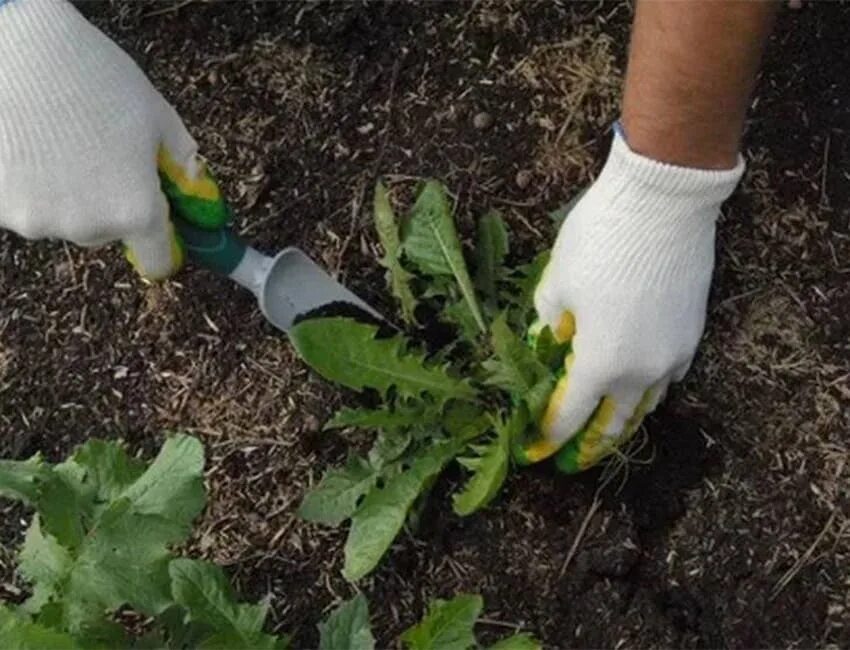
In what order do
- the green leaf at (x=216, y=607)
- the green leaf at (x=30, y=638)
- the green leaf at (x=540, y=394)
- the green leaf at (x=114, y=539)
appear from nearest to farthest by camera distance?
1. the green leaf at (x=30, y=638)
2. the green leaf at (x=114, y=539)
3. the green leaf at (x=216, y=607)
4. the green leaf at (x=540, y=394)

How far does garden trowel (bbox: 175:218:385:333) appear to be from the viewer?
6.34 feet

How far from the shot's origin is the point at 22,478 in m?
1.64

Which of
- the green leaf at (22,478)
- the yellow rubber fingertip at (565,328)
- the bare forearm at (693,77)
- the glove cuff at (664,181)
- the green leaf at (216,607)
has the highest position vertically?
the bare forearm at (693,77)

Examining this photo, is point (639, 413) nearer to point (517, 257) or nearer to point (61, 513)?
point (517, 257)

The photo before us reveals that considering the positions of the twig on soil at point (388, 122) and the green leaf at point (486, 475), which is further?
the twig on soil at point (388, 122)

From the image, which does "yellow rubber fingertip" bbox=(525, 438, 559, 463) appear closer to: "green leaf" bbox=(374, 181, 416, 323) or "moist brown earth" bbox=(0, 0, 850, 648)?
"moist brown earth" bbox=(0, 0, 850, 648)

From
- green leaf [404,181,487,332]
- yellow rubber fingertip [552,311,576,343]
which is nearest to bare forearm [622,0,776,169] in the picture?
yellow rubber fingertip [552,311,576,343]

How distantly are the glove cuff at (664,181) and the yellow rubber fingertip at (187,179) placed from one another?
510mm

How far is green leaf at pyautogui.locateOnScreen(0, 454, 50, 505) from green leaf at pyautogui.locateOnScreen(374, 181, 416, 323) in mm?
503

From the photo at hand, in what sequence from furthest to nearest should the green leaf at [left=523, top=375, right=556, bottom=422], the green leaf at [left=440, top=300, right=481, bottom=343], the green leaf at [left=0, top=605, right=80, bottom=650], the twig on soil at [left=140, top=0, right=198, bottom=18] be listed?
the twig on soil at [left=140, top=0, right=198, bottom=18]
the green leaf at [left=440, top=300, right=481, bottom=343]
the green leaf at [left=523, top=375, right=556, bottom=422]
the green leaf at [left=0, top=605, right=80, bottom=650]

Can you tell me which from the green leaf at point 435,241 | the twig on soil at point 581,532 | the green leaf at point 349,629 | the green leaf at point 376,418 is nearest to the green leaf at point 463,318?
the green leaf at point 435,241

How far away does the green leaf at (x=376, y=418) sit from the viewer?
1771 millimetres

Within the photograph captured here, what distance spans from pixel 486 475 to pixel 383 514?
0.15 m

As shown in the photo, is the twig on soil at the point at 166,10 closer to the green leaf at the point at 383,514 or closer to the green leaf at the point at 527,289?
the green leaf at the point at 527,289
